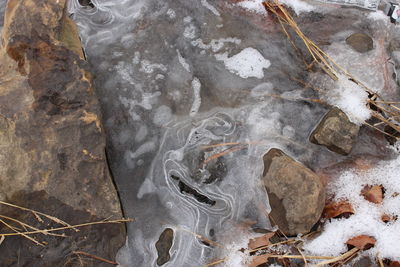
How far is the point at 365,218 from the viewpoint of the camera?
254 centimetres

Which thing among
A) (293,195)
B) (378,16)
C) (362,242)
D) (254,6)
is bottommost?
(362,242)

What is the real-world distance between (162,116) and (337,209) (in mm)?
1362

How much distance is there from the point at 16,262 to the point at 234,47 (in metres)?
2.11

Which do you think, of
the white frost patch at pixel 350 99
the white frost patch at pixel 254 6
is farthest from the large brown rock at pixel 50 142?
the white frost patch at pixel 350 99

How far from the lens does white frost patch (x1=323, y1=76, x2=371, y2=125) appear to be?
2.80 m

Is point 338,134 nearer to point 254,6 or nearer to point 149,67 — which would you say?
point 254,6

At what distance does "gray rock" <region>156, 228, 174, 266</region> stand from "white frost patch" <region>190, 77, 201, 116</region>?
862mm

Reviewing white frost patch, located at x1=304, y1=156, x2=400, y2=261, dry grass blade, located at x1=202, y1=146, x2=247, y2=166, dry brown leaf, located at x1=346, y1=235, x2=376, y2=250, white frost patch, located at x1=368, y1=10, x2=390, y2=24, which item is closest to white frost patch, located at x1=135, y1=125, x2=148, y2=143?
dry grass blade, located at x1=202, y1=146, x2=247, y2=166

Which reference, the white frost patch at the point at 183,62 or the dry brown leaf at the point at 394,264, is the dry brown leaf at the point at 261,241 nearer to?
the dry brown leaf at the point at 394,264

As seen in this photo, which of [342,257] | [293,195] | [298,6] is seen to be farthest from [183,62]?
[342,257]

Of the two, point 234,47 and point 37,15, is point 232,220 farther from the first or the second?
point 37,15

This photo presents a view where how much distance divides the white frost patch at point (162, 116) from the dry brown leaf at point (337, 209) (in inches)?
49.4

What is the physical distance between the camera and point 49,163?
2.35 metres

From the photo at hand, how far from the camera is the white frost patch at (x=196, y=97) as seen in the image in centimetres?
286
